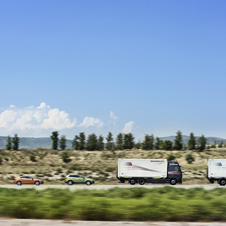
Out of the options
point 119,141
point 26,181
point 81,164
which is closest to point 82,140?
point 119,141

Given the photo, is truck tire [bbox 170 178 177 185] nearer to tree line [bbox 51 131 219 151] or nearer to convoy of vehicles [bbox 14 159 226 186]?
convoy of vehicles [bbox 14 159 226 186]

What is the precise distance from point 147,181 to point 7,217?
2412 centimetres

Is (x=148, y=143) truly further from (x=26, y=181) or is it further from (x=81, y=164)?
(x=26, y=181)

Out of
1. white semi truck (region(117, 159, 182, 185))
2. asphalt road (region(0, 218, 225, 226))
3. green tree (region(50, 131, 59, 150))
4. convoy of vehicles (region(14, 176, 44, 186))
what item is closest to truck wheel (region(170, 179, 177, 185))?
white semi truck (region(117, 159, 182, 185))

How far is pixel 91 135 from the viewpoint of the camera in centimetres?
8700

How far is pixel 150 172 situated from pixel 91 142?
50.8 metres

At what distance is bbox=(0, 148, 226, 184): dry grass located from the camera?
4461cm

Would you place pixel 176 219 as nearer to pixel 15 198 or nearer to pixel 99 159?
pixel 15 198

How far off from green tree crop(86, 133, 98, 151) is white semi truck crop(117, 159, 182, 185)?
1862 inches

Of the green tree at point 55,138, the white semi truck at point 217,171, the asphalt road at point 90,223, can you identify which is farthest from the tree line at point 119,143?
the asphalt road at point 90,223

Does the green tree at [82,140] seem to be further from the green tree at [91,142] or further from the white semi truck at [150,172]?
the white semi truck at [150,172]

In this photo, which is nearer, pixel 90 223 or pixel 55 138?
pixel 90 223

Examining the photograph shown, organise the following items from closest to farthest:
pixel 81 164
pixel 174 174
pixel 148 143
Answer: pixel 174 174 → pixel 81 164 → pixel 148 143

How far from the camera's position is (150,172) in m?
34.2
